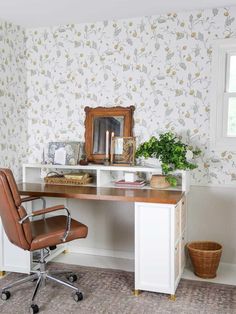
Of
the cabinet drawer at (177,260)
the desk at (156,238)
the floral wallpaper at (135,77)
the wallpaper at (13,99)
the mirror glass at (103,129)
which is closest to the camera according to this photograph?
the desk at (156,238)

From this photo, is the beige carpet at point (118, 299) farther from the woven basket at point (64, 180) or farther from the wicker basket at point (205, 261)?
the woven basket at point (64, 180)

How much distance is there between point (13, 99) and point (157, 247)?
6.51 feet

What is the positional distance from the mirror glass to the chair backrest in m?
1.24

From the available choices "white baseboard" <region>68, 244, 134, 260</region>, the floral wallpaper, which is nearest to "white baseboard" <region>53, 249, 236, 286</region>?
"white baseboard" <region>68, 244, 134, 260</region>

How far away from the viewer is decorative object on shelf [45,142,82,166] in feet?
12.3

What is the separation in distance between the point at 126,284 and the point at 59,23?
2504 mm

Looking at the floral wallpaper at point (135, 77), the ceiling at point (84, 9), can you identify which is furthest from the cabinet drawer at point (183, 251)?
the ceiling at point (84, 9)

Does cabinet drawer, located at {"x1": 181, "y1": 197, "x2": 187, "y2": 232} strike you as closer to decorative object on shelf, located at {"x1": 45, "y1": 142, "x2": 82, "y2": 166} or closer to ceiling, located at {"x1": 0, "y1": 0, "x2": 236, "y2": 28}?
decorative object on shelf, located at {"x1": 45, "y1": 142, "x2": 82, "y2": 166}

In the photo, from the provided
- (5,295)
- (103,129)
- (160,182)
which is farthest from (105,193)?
(5,295)

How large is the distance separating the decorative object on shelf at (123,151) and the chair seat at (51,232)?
0.82 m

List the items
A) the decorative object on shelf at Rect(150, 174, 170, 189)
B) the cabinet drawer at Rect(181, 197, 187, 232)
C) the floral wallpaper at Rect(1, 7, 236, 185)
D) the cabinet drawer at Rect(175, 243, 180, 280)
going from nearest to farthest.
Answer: the cabinet drawer at Rect(175, 243, 180, 280) < the cabinet drawer at Rect(181, 197, 187, 232) < the decorative object on shelf at Rect(150, 174, 170, 189) < the floral wallpaper at Rect(1, 7, 236, 185)

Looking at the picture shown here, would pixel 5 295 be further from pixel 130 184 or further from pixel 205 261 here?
pixel 205 261

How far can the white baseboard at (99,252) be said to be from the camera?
3792 mm

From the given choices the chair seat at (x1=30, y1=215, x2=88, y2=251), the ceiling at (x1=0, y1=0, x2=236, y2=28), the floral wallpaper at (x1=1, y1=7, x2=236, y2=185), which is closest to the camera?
the chair seat at (x1=30, y1=215, x2=88, y2=251)
